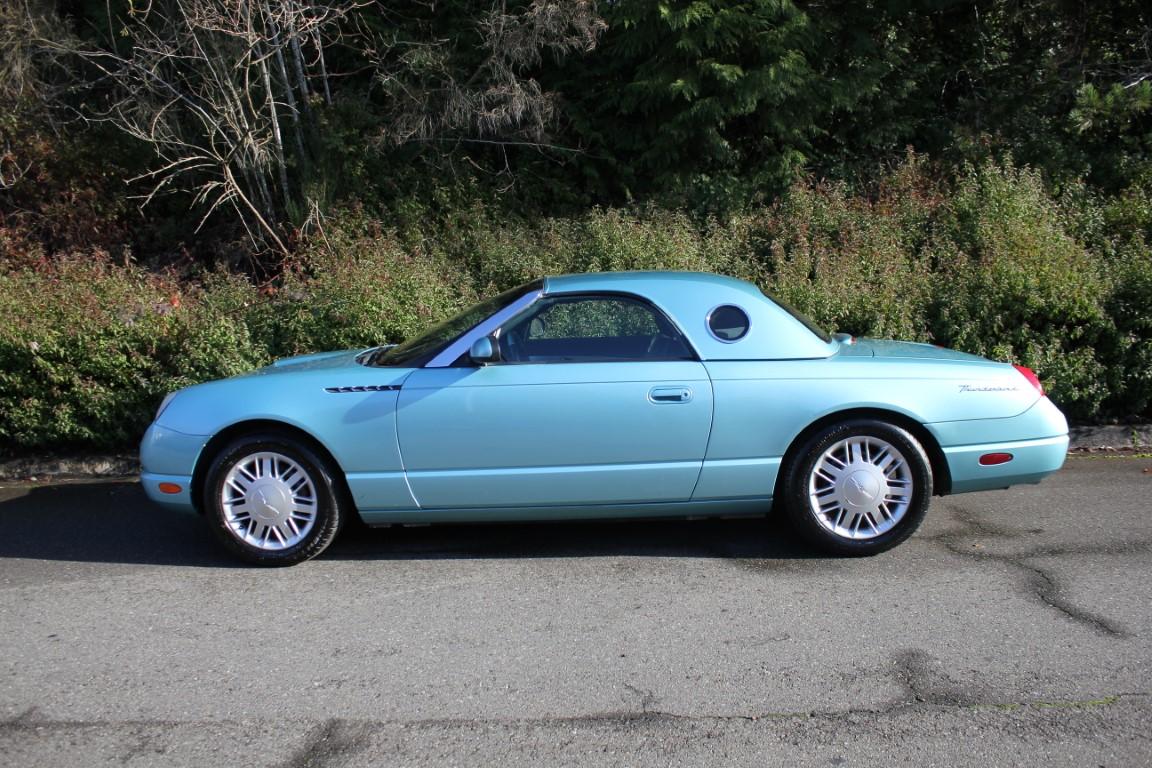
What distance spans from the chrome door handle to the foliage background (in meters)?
3.44

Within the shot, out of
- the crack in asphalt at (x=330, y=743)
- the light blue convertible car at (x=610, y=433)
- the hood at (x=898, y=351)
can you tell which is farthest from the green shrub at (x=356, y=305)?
the crack in asphalt at (x=330, y=743)

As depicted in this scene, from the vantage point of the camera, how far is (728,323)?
521 centimetres

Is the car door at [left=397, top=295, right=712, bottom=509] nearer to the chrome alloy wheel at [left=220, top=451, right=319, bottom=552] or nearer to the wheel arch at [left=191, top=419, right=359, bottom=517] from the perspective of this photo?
the wheel arch at [left=191, top=419, right=359, bottom=517]

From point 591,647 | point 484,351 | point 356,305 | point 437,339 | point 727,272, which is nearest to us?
point 591,647

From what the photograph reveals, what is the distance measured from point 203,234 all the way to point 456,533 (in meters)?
8.59

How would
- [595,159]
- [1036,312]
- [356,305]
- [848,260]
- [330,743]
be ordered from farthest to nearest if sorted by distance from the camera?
[595,159] → [848,260] → [356,305] → [1036,312] → [330,743]

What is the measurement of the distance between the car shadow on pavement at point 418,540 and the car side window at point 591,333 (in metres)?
1.09

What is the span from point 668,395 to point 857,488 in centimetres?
111

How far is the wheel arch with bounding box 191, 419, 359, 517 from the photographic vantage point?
5.15 metres

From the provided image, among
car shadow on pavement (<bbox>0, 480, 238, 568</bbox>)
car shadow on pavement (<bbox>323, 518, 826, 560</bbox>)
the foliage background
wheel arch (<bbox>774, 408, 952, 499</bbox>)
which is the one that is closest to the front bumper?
car shadow on pavement (<bbox>0, 480, 238, 568</bbox>)

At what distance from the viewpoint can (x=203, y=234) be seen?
12672 millimetres

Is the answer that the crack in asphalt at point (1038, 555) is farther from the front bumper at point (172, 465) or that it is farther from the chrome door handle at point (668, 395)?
the front bumper at point (172, 465)

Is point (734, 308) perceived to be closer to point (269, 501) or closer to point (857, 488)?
point (857, 488)

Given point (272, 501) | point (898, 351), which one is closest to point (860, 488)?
point (898, 351)
